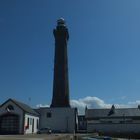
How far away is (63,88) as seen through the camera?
90.5 m

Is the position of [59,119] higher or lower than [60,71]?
lower

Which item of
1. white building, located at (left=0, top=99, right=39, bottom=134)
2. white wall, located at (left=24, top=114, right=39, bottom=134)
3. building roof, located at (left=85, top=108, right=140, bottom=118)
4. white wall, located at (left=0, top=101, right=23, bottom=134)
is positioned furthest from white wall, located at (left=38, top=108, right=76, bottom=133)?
white wall, located at (left=0, top=101, right=23, bottom=134)

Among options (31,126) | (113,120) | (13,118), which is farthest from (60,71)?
(13,118)

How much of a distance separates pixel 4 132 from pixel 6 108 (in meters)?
5.04

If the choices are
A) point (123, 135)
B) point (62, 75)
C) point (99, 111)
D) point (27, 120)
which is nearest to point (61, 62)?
point (62, 75)

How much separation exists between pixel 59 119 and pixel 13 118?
1643 centimetres

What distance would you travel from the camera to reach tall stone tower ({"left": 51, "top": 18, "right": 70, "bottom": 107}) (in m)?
90.3

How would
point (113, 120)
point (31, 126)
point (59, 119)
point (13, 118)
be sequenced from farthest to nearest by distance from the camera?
1. point (113, 120)
2. point (59, 119)
3. point (31, 126)
4. point (13, 118)

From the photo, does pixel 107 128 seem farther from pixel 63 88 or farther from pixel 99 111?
pixel 63 88

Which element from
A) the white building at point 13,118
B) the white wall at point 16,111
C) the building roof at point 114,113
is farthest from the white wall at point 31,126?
the building roof at point 114,113

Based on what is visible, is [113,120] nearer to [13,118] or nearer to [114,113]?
[114,113]

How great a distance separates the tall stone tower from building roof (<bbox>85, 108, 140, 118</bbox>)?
715 cm

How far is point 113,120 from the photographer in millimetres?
89312

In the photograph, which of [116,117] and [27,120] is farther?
[116,117]
